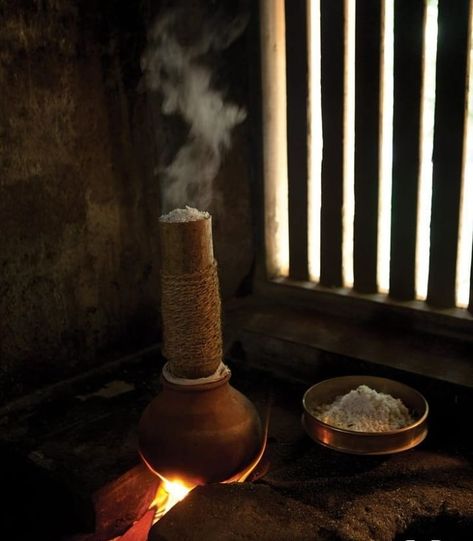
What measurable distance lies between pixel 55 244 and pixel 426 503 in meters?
3.26

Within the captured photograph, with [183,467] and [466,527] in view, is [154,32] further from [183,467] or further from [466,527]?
[466,527]

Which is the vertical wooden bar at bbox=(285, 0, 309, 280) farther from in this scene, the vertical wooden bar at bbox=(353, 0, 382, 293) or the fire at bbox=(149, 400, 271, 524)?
the fire at bbox=(149, 400, 271, 524)

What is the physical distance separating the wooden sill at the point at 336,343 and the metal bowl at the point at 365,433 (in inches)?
10.9

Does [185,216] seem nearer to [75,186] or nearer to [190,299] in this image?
[190,299]

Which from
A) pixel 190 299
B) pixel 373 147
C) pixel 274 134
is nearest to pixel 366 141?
pixel 373 147

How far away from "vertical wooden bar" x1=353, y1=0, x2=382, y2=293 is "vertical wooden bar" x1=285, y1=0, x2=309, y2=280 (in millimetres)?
547

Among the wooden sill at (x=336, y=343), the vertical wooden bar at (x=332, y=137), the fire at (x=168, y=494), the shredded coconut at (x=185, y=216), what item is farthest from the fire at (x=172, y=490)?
the vertical wooden bar at (x=332, y=137)

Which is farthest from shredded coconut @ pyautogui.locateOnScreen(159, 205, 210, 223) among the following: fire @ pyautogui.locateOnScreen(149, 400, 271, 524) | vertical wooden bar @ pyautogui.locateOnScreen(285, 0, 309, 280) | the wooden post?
vertical wooden bar @ pyautogui.locateOnScreen(285, 0, 309, 280)

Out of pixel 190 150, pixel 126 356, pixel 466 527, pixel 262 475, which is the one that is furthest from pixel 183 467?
pixel 190 150

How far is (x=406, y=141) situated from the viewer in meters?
5.10

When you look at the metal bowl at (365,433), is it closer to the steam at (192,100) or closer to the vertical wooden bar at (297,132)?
the vertical wooden bar at (297,132)

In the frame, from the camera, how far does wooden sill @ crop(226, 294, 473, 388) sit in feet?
16.2

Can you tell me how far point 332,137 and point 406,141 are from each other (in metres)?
0.68

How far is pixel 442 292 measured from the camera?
521 cm
